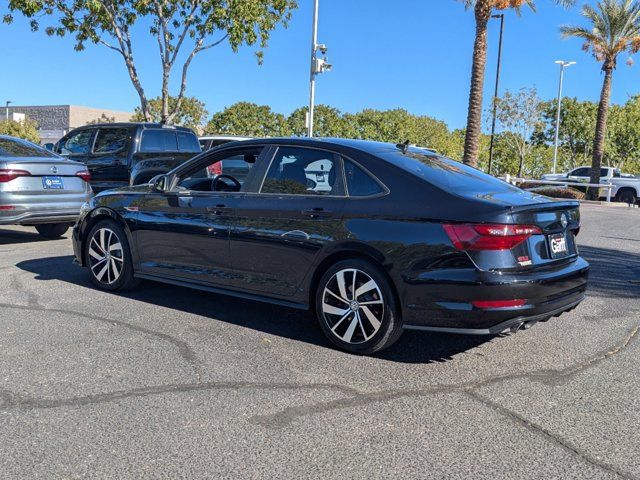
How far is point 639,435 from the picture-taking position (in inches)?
132

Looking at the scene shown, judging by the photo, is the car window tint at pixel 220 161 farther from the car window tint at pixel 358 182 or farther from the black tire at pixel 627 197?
the black tire at pixel 627 197

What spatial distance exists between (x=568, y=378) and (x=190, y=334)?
2867mm

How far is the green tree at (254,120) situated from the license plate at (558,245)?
54181mm

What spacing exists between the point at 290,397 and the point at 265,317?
1881 millimetres

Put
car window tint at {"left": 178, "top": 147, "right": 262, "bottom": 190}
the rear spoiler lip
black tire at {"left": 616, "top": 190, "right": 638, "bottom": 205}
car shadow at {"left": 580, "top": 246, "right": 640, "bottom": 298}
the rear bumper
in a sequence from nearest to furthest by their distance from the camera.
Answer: the rear bumper < the rear spoiler lip < car window tint at {"left": 178, "top": 147, "right": 262, "bottom": 190} < car shadow at {"left": 580, "top": 246, "right": 640, "bottom": 298} < black tire at {"left": 616, "top": 190, "right": 638, "bottom": 205}

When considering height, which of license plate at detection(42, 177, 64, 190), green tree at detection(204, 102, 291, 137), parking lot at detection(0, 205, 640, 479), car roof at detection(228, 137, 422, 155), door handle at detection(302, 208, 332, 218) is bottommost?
parking lot at detection(0, 205, 640, 479)

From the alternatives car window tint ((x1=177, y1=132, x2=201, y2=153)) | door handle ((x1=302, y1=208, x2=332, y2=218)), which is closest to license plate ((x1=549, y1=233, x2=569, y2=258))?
door handle ((x1=302, y1=208, x2=332, y2=218))

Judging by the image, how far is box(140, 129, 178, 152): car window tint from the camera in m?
11.6

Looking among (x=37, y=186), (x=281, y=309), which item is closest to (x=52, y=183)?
(x=37, y=186)

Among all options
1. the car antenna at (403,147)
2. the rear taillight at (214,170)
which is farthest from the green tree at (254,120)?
the car antenna at (403,147)

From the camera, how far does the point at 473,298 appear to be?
13.3ft

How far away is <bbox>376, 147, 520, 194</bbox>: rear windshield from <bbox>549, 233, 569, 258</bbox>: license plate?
1.79 feet

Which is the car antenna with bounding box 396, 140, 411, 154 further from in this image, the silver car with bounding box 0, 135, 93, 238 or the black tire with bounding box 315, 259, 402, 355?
the silver car with bounding box 0, 135, 93, 238

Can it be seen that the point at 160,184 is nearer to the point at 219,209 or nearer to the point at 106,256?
the point at 219,209
